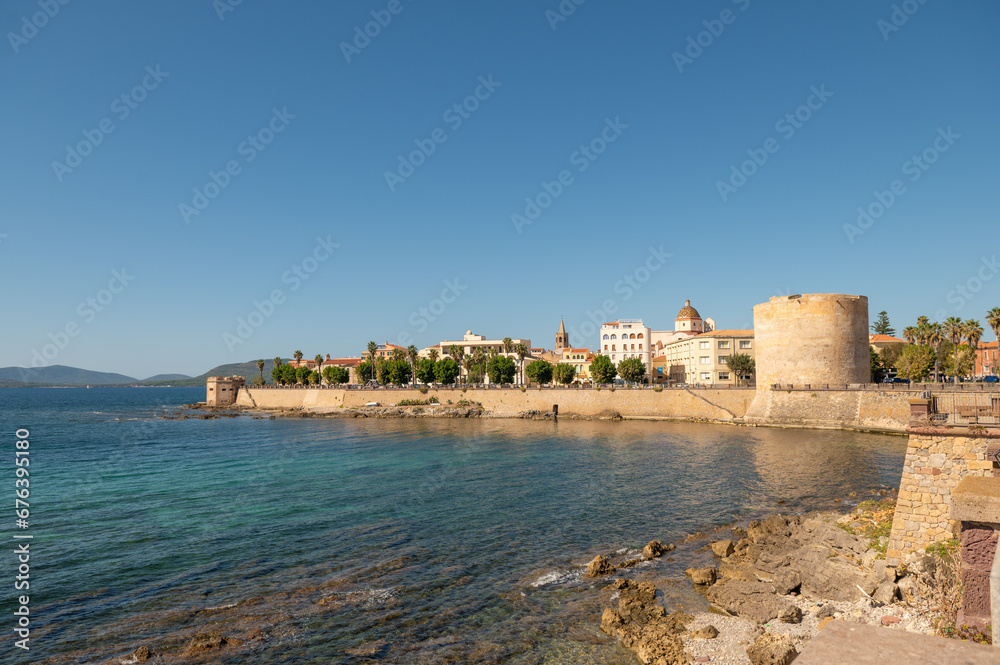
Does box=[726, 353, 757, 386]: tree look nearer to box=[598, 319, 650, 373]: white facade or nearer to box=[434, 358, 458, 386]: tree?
box=[598, 319, 650, 373]: white facade

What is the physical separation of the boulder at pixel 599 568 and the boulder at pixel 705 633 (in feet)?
13.0

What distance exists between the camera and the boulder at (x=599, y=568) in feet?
51.0

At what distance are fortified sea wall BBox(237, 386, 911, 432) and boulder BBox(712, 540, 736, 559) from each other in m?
35.8

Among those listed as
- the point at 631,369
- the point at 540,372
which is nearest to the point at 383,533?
the point at 540,372

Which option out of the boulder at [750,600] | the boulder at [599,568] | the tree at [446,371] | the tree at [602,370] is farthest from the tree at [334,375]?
the boulder at [750,600]

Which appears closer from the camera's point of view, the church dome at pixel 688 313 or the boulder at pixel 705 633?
the boulder at pixel 705 633

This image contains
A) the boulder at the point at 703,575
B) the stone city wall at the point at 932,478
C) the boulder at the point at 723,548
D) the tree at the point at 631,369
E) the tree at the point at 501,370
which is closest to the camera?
the stone city wall at the point at 932,478

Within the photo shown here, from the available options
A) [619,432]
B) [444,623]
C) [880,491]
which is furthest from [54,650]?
[619,432]

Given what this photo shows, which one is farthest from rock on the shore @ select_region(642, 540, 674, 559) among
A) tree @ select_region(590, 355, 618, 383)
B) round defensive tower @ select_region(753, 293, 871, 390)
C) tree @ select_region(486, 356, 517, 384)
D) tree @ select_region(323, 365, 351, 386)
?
tree @ select_region(323, 365, 351, 386)

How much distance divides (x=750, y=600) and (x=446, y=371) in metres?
72.0

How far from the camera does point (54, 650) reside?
12.0 metres

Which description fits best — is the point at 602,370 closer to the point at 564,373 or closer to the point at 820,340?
the point at 564,373

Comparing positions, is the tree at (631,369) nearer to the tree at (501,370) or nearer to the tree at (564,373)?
Answer: the tree at (564,373)

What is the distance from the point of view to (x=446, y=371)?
8362cm
